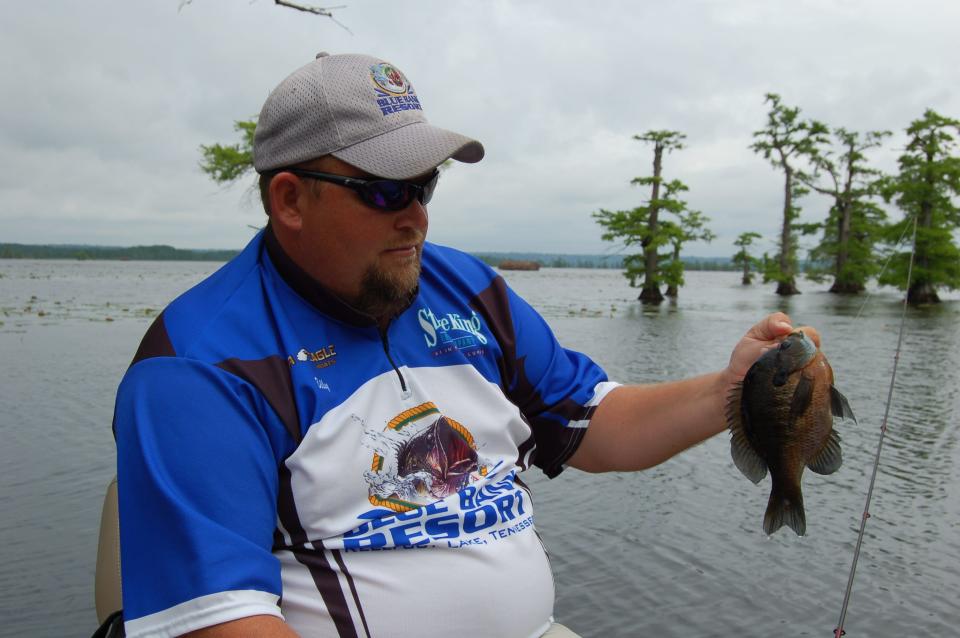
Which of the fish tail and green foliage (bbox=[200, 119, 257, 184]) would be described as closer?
the fish tail

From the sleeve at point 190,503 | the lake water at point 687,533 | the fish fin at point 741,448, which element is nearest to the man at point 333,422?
the sleeve at point 190,503

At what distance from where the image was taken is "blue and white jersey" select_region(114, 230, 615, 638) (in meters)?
1.68

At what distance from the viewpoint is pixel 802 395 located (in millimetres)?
2229

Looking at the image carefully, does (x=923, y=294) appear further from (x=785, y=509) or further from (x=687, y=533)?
(x=785, y=509)

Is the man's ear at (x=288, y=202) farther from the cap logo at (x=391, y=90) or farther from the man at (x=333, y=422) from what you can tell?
the cap logo at (x=391, y=90)

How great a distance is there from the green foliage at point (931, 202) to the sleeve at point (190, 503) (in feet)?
133

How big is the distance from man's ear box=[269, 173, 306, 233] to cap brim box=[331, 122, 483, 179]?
0.50ft

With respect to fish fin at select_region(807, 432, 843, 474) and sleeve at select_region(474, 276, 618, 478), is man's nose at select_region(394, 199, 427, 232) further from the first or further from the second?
fish fin at select_region(807, 432, 843, 474)

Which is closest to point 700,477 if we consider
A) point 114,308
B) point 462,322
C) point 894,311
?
point 462,322

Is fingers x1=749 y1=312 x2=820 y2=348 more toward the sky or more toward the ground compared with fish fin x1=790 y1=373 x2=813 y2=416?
more toward the sky

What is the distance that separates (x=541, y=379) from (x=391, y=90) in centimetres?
105

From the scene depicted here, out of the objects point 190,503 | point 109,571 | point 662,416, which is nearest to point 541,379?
point 662,416

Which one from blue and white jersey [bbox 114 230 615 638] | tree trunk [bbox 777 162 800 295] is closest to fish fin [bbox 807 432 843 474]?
blue and white jersey [bbox 114 230 615 638]

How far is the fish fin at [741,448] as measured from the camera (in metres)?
2.40
